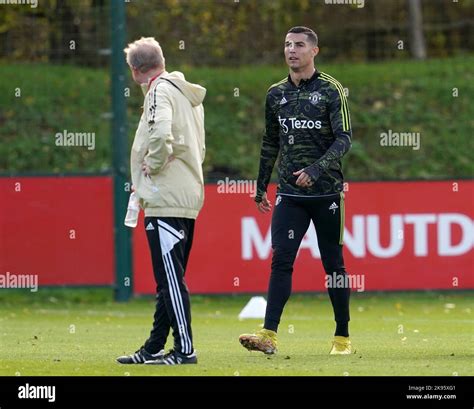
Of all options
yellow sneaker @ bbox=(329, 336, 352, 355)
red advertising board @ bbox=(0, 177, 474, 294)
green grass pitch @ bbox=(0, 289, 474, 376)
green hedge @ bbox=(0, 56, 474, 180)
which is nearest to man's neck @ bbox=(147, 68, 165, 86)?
green grass pitch @ bbox=(0, 289, 474, 376)

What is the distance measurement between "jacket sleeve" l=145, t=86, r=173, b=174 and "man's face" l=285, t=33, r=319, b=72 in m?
1.27

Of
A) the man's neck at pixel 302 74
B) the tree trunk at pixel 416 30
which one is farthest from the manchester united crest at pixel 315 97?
the tree trunk at pixel 416 30

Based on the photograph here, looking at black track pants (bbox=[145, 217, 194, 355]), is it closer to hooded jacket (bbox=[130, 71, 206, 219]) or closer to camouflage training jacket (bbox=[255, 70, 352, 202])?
hooded jacket (bbox=[130, 71, 206, 219])

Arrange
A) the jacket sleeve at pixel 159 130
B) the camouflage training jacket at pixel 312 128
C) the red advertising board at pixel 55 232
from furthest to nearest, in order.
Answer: the red advertising board at pixel 55 232 → the camouflage training jacket at pixel 312 128 → the jacket sleeve at pixel 159 130

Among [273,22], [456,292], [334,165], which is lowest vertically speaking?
[456,292]

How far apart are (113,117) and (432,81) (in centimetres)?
659

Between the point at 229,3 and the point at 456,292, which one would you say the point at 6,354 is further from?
the point at 229,3

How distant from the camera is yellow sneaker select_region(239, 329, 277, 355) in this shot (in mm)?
9281

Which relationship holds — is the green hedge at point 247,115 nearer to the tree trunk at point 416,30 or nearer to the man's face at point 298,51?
the tree trunk at point 416,30

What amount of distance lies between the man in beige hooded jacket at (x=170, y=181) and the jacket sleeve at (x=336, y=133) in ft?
3.07

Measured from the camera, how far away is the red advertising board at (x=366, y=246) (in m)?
16.0

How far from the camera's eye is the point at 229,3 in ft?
58.5
